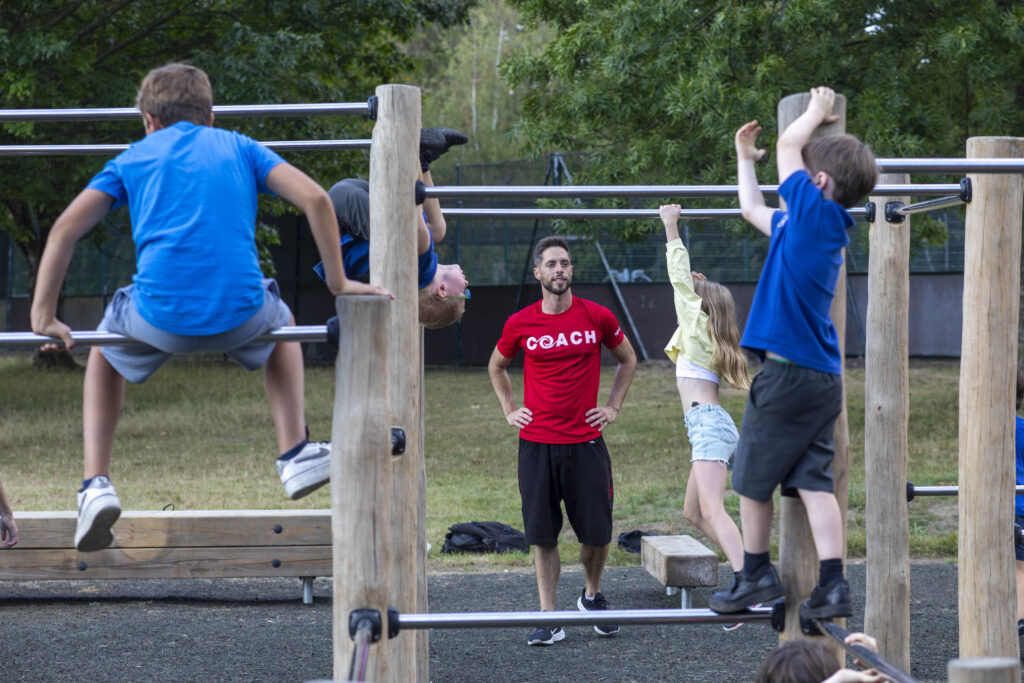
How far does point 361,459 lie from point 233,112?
126cm

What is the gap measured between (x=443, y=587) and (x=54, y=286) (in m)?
4.20

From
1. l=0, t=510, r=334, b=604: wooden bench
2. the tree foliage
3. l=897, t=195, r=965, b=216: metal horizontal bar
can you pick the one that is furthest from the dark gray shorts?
the tree foliage

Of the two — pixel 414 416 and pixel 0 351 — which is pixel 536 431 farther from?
pixel 0 351

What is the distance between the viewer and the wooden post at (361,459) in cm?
262

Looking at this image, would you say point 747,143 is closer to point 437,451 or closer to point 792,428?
point 792,428

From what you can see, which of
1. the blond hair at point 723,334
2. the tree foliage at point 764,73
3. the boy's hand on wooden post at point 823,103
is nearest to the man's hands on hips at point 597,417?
the blond hair at point 723,334

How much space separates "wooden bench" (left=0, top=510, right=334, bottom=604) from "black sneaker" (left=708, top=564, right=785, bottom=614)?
3447mm

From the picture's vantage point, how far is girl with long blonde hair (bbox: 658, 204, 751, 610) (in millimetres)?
5117

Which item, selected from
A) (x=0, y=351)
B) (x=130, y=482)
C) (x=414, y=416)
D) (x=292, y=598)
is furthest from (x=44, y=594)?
(x=0, y=351)

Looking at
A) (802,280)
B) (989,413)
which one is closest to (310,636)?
(989,413)

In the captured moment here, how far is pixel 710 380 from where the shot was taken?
5.31 m

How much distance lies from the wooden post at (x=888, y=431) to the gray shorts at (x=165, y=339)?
247 cm

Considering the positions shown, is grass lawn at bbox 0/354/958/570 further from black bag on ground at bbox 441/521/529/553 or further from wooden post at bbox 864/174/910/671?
wooden post at bbox 864/174/910/671

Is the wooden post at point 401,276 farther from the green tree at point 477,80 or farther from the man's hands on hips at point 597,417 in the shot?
the green tree at point 477,80
